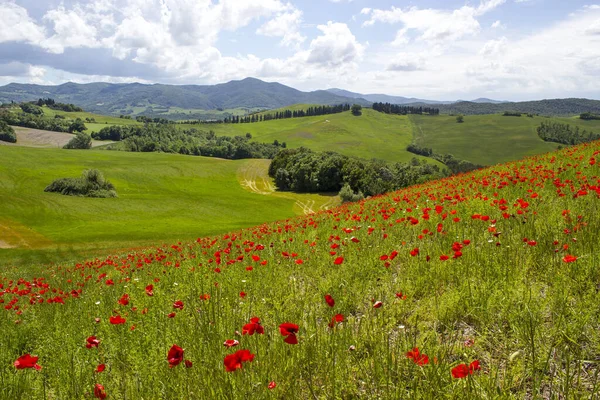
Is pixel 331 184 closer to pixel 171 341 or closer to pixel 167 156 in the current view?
pixel 167 156

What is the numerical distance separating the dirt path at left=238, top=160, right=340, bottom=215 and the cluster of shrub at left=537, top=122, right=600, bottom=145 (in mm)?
147387

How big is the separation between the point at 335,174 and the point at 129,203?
186 ft

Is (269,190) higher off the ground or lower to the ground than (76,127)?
lower

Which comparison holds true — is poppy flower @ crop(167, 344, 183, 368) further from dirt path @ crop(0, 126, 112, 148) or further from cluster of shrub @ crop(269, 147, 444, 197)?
dirt path @ crop(0, 126, 112, 148)

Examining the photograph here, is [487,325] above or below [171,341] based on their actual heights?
above

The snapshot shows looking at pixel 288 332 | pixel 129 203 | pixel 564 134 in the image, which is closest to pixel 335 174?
pixel 129 203

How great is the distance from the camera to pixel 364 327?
15.6ft

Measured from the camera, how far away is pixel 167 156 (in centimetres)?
12631

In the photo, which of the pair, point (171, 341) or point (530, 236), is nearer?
point (171, 341)

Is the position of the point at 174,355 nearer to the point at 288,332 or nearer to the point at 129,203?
the point at 288,332

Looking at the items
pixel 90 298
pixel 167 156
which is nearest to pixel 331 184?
pixel 167 156

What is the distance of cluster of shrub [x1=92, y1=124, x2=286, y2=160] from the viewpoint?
495 feet

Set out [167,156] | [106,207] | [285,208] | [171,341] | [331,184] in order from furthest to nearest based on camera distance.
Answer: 1. [167,156]
2. [331,184]
3. [285,208]
4. [106,207]
5. [171,341]

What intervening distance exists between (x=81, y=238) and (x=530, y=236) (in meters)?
51.9
